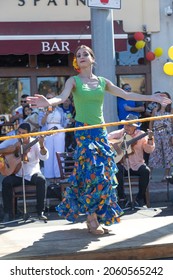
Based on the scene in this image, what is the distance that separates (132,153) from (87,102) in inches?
114

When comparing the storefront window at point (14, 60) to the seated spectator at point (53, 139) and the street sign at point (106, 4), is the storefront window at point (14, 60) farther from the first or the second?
the street sign at point (106, 4)

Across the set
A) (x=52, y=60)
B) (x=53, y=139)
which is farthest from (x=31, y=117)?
(x=52, y=60)

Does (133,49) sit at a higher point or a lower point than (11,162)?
higher

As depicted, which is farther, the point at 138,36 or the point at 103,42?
the point at 138,36

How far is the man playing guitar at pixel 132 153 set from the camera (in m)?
8.34

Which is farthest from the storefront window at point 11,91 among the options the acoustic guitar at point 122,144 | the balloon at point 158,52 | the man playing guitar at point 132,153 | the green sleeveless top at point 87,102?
the green sleeveless top at point 87,102

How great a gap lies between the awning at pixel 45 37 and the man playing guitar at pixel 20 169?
3.84 meters

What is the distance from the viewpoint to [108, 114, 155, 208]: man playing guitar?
8336 millimetres

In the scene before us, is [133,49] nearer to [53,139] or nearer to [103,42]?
[53,139]

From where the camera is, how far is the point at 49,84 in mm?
12938

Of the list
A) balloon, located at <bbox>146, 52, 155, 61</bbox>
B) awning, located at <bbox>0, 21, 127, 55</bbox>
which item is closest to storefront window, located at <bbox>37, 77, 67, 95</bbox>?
awning, located at <bbox>0, 21, 127, 55</bbox>

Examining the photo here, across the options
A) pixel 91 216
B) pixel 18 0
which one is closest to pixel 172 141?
pixel 91 216

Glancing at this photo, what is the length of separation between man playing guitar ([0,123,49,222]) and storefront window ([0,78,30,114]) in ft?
15.5

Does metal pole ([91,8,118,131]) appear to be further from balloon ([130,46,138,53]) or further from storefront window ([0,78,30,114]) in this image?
balloon ([130,46,138,53])
